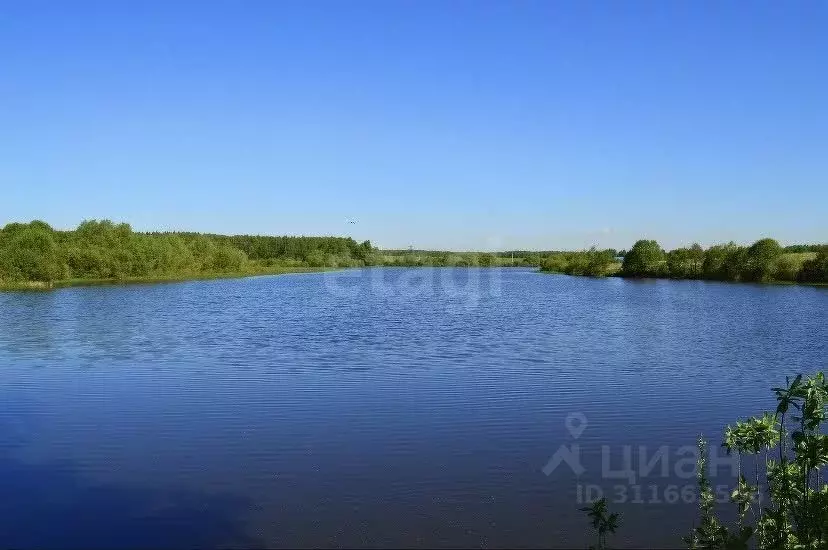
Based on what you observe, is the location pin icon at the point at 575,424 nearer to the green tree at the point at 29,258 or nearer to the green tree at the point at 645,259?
the green tree at the point at 29,258

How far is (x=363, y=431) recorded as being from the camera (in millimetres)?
11852

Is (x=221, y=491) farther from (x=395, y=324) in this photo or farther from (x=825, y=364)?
(x=395, y=324)

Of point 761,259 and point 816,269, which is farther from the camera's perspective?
point 761,259

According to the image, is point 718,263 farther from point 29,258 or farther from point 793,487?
point 793,487

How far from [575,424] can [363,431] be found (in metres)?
3.94

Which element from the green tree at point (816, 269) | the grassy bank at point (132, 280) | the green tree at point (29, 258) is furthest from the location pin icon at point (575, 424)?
the green tree at point (816, 269)

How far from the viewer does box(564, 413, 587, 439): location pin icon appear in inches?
460

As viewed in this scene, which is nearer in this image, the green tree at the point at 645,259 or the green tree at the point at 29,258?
the green tree at the point at 29,258

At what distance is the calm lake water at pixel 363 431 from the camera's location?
7.82 metres

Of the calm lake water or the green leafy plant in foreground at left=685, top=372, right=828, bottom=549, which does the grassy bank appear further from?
the green leafy plant in foreground at left=685, top=372, right=828, bottom=549

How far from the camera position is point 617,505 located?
8.29 metres

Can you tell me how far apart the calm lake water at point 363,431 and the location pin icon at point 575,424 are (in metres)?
0.04

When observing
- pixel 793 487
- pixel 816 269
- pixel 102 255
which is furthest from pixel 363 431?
pixel 816 269

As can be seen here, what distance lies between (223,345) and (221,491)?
15635 mm
